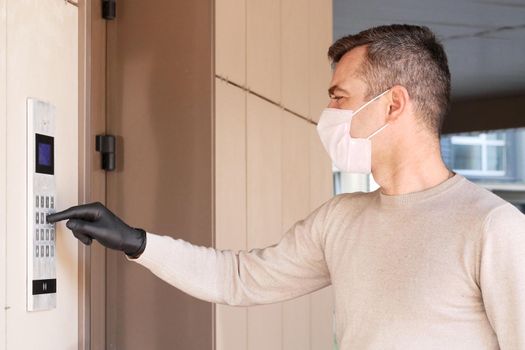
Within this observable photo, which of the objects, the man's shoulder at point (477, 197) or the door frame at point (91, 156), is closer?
the man's shoulder at point (477, 197)

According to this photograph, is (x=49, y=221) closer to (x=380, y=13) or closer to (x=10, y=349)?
(x=10, y=349)

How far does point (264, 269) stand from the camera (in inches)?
101

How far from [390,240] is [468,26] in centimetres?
613

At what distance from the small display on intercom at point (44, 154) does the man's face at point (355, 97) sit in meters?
0.73

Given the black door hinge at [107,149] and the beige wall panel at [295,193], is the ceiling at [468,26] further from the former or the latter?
the black door hinge at [107,149]

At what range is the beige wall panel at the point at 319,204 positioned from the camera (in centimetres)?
430

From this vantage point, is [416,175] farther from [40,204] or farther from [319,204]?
[319,204]

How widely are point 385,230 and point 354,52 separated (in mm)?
473

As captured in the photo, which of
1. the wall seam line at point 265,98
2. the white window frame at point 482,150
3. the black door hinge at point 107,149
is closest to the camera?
the black door hinge at point 107,149

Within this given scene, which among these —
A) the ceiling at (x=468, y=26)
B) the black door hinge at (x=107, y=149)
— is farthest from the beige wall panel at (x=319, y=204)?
the ceiling at (x=468, y=26)

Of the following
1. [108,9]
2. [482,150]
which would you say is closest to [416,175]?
[108,9]

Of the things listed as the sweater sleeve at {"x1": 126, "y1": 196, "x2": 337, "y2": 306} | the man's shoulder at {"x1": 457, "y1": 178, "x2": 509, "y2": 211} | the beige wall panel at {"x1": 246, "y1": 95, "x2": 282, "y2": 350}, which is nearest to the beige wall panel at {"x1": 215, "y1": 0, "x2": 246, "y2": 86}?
the beige wall panel at {"x1": 246, "y1": 95, "x2": 282, "y2": 350}

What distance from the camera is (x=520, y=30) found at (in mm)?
8266

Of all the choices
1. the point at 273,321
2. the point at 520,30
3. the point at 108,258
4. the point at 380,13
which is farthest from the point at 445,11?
the point at 108,258
